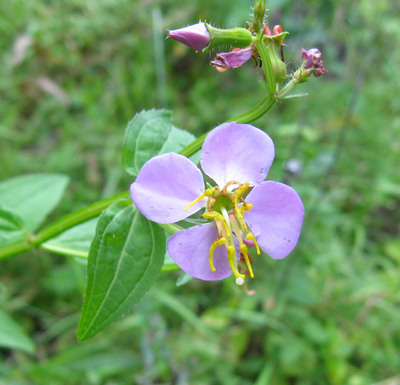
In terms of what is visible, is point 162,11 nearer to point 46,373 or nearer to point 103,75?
point 103,75

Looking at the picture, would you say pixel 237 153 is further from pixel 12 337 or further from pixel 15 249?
pixel 12 337

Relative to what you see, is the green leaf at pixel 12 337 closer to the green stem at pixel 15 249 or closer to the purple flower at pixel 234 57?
the green stem at pixel 15 249

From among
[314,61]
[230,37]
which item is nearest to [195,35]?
[230,37]

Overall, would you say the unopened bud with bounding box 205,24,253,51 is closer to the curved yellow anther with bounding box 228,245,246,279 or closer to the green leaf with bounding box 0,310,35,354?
the curved yellow anther with bounding box 228,245,246,279

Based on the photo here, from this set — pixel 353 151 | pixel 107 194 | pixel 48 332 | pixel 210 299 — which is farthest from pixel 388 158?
pixel 48 332

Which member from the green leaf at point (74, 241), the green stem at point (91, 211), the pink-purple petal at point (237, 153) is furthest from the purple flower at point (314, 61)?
the green leaf at point (74, 241)

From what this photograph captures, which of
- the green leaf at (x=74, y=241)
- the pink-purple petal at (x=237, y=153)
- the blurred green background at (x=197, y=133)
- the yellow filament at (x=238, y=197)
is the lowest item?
the blurred green background at (x=197, y=133)

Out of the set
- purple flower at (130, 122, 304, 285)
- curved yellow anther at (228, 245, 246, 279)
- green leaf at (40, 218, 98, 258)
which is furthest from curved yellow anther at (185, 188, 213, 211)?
green leaf at (40, 218, 98, 258)
